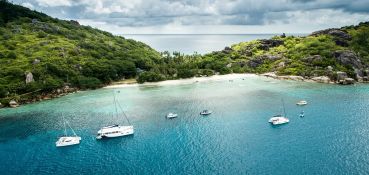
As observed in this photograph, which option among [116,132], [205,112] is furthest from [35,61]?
[205,112]

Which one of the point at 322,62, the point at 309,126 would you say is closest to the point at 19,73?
the point at 309,126

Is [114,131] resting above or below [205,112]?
below

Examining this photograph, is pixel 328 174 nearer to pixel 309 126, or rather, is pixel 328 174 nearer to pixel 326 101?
pixel 309 126

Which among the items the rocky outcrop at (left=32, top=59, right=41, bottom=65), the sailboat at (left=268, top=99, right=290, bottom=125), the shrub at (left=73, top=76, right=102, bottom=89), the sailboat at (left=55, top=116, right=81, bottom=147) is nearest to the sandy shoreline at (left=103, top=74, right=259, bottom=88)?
the shrub at (left=73, top=76, right=102, bottom=89)

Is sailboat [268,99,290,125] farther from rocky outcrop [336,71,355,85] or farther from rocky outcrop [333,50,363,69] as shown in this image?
rocky outcrop [333,50,363,69]

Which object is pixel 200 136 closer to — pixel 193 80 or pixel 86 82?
pixel 193 80

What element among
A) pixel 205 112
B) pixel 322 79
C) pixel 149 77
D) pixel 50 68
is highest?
pixel 50 68
